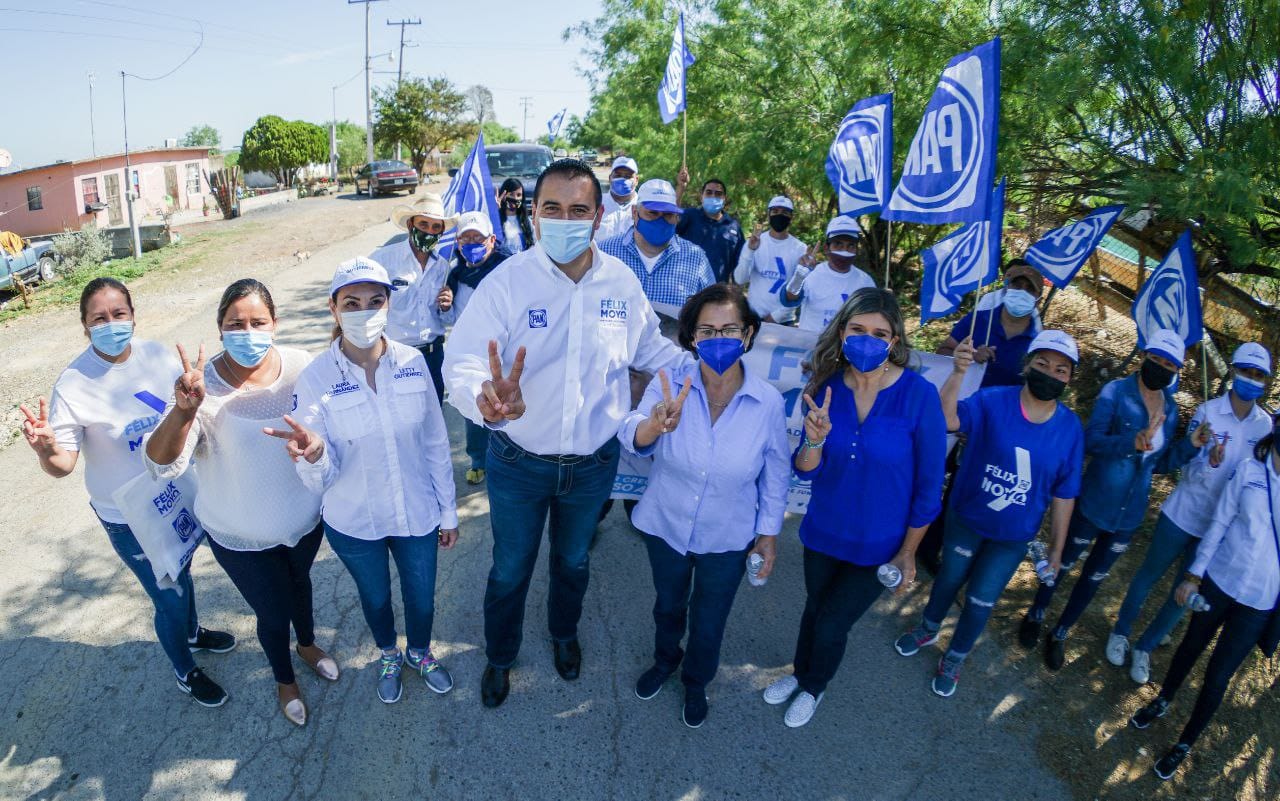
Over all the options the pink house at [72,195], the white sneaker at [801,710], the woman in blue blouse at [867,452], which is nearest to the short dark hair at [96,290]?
the woman in blue blouse at [867,452]

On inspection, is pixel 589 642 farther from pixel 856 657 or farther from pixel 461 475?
pixel 461 475

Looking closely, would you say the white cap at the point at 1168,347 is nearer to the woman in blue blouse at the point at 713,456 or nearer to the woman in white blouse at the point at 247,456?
the woman in blue blouse at the point at 713,456

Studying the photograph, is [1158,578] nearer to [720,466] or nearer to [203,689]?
[720,466]

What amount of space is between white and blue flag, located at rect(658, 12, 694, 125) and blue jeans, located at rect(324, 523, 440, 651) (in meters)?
5.61

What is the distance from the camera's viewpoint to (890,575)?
2.90 m

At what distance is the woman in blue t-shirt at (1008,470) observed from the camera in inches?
126

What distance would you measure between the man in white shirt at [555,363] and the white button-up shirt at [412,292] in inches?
87.8

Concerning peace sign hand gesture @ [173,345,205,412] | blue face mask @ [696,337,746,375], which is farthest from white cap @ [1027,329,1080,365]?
peace sign hand gesture @ [173,345,205,412]

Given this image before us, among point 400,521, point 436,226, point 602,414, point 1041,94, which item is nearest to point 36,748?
point 400,521

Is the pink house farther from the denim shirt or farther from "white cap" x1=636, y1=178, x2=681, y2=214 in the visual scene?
the denim shirt

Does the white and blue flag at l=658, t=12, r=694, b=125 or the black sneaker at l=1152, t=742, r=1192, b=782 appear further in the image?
the white and blue flag at l=658, t=12, r=694, b=125

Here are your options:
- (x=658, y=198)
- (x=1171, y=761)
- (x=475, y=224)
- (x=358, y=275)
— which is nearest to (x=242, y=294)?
(x=358, y=275)

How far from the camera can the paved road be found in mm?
2996

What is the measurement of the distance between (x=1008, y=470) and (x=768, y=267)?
319 centimetres
